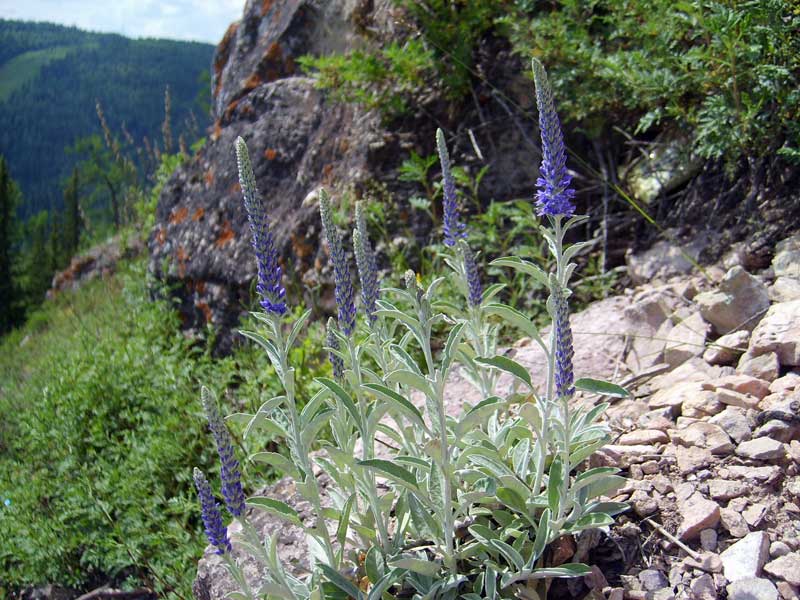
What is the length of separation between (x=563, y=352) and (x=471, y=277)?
29.6 inches

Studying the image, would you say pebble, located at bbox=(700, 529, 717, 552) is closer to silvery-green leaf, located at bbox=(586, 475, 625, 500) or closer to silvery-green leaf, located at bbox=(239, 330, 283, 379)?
silvery-green leaf, located at bbox=(586, 475, 625, 500)

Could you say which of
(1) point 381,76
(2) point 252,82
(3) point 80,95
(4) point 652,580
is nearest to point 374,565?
(4) point 652,580

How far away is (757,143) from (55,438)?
5.49 metres

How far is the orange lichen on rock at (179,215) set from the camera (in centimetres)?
720

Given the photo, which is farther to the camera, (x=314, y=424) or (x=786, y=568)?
(x=314, y=424)

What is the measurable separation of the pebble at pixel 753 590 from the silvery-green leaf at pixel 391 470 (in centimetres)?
104

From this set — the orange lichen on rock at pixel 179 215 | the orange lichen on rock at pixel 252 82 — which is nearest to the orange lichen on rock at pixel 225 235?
the orange lichen on rock at pixel 179 215

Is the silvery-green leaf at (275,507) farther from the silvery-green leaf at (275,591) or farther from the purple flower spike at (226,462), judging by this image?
the silvery-green leaf at (275,591)

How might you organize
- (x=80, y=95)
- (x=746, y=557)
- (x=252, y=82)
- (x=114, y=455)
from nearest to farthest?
1. (x=746, y=557)
2. (x=114, y=455)
3. (x=252, y=82)
4. (x=80, y=95)

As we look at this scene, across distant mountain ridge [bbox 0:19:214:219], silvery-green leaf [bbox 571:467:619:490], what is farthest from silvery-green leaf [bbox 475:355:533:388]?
distant mountain ridge [bbox 0:19:214:219]

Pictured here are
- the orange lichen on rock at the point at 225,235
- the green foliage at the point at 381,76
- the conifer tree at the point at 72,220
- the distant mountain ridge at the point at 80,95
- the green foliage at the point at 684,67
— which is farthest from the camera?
the distant mountain ridge at the point at 80,95

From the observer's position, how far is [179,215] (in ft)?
23.9

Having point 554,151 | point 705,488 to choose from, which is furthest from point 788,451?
point 554,151

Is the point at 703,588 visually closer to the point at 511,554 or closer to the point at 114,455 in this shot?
the point at 511,554
